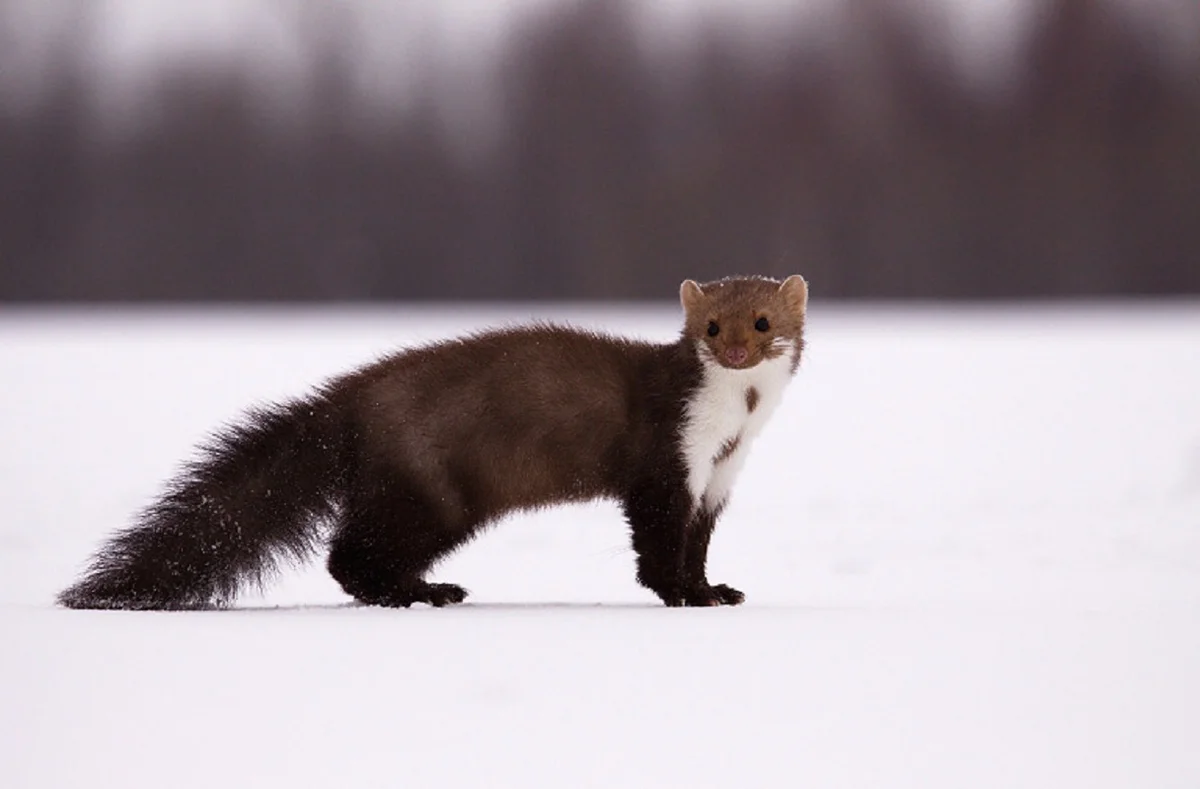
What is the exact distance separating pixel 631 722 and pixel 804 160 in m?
8.26

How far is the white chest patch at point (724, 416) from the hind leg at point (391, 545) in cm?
73

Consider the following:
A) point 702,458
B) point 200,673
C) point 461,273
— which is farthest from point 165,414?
point 200,673

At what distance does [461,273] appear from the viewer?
11609 mm

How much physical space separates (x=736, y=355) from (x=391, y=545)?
1.17 m

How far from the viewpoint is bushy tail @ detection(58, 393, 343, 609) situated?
482cm

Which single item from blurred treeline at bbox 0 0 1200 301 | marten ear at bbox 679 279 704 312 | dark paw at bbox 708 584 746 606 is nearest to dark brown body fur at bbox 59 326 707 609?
marten ear at bbox 679 279 704 312

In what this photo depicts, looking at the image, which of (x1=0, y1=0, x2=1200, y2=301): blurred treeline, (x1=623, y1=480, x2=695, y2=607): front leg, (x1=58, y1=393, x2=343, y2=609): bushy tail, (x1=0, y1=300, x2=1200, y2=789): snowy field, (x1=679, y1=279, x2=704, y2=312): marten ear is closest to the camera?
(x1=0, y1=300, x2=1200, y2=789): snowy field

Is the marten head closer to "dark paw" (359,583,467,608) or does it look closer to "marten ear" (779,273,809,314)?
"marten ear" (779,273,809,314)

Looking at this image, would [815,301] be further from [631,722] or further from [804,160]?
[631,722]

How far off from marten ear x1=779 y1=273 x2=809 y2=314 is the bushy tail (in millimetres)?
1430

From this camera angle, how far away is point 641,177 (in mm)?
11219

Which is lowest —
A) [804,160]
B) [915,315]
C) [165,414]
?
[165,414]

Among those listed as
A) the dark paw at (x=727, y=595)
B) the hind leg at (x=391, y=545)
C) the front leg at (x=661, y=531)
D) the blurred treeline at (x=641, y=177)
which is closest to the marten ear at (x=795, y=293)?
the front leg at (x=661, y=531)

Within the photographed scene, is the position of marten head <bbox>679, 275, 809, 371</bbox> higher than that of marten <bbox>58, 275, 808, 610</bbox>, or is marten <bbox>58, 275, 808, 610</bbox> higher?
marten head <bbox>679, 275, 809, 371</bbox>
